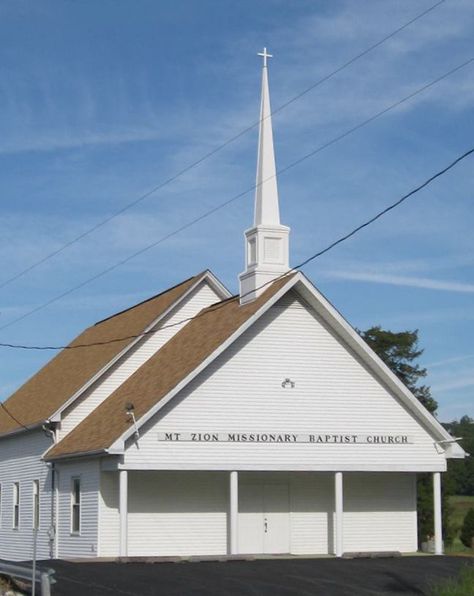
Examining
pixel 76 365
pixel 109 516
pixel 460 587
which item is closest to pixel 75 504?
pixel 109 516

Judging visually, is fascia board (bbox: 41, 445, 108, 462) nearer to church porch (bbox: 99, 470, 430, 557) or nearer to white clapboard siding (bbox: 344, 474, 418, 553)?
church porch (bbox: 99, 470, 430, 557)

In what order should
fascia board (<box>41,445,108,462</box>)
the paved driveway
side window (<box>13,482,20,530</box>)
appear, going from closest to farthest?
the paved driveway → fascia board (<box>41,445,108,462</box>) → side window (<box>13,482,20,530</box>)

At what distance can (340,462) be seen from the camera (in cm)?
3278

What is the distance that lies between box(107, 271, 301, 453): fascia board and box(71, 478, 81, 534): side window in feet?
14.5

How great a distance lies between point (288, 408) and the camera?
32.7 meters

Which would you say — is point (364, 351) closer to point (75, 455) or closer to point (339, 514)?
point (339, 514)

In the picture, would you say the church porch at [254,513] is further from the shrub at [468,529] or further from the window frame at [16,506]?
the shrub at [468,529]

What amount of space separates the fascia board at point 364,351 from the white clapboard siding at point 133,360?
623cm

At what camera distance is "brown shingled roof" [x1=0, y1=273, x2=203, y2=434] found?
3719 cm

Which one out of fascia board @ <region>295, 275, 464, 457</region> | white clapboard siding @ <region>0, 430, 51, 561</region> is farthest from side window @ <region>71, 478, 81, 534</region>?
fascia board @ <region>295, 275, 464, 457</region>

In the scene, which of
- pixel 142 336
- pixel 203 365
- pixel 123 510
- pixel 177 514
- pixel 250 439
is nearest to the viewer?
pixel 123 510

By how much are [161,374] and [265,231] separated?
5.16m

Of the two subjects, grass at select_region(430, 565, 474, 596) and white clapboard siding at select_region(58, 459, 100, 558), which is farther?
white clapboard siding at select_region(58, 459, 100, 558)

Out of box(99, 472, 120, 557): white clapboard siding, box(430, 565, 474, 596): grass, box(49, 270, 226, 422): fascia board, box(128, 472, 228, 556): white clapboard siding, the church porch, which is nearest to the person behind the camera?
box(430, 565, 474, 596): grass
